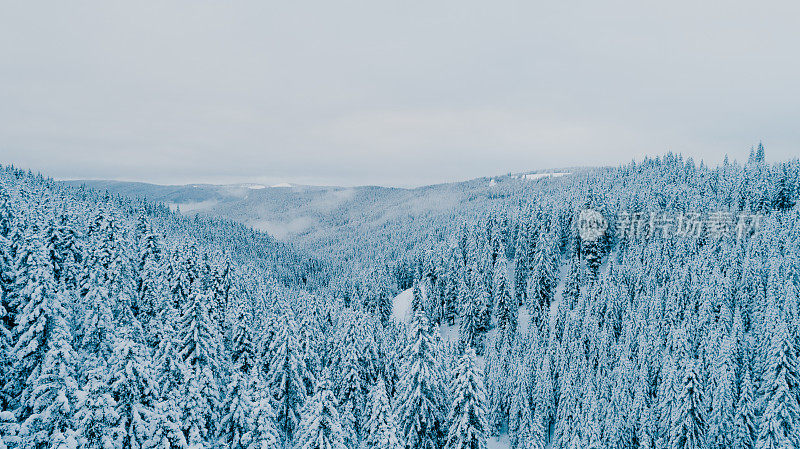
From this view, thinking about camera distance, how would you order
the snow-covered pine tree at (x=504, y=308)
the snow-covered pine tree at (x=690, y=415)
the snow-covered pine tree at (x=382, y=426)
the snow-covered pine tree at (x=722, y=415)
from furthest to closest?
the snow-covered pine tree at (x=504, y=308)
the snow-covered pine tree at (x=722, y=415)
the snow-covered pine tree at (x=690, y=415)
the snow-covered pine tree at (x=382, y=426)

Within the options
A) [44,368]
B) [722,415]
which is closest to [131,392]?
[44,368]

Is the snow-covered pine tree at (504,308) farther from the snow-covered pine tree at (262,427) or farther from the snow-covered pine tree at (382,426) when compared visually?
the snow-covered pine tree at (262,427)

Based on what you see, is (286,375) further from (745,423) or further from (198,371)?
(745,423)

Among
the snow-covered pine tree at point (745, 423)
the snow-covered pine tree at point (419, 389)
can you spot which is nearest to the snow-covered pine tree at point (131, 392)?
the snow-covered pine tree at point (419, 389)

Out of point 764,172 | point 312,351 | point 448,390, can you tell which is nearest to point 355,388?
point 312,351

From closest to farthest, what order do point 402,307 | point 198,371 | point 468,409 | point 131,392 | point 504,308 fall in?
point 131,392 → point 198,371 → point 468,409 → point 504,308 → point 402,307

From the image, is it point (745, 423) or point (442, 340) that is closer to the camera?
point (442, 340)

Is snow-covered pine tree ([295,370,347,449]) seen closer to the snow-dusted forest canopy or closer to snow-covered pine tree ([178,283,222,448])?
the snow-dusted forest canopy

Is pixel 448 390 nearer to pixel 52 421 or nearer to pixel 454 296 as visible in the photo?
pixel 52 421
